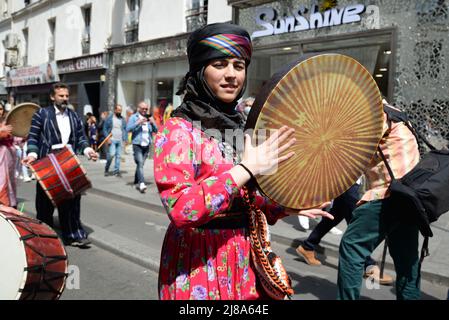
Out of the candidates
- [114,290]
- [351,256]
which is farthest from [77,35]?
[351,256]

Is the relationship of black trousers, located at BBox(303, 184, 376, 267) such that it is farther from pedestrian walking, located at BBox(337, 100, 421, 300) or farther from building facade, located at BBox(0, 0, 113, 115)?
building facade, located at BBox(0, 0, 113, 115)

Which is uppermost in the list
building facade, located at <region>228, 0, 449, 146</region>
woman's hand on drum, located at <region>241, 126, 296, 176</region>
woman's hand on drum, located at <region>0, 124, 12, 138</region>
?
building facade, located at <region>228, 0, 449, 146</region>

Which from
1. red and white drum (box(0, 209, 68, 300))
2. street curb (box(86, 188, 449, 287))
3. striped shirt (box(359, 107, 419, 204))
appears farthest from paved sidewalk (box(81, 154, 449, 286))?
red and white drum (box(0, 209, 68, 300))

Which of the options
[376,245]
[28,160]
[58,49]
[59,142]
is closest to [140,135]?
[59,142]

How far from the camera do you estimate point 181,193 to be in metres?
1.32

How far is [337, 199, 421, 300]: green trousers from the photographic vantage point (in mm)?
2805

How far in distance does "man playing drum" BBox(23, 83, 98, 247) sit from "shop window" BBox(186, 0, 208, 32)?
7.33 metres

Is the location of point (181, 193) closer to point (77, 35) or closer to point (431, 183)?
point (431, 183)

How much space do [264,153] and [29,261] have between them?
1.39 meters

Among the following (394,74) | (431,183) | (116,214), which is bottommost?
(116,214)

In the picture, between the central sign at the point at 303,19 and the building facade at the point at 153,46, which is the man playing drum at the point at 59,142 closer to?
the central sign at the point at 303,19

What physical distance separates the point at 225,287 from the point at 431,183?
169cm

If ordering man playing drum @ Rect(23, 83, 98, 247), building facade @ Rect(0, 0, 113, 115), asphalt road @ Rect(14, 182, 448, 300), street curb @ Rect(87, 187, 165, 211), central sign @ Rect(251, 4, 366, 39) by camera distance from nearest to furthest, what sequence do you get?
asphalt road @ Rect(14, 182, 448, 300), man playing drum @ Rect(23, 83, 98, 247), street curb @ Rect(87, 187, 165, 211), central sign @ Rect(251, 4, 366, 39), building facade @ Rect(0, 0, 113, 115)

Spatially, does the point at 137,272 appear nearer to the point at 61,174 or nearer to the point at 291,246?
the point at 61,174
